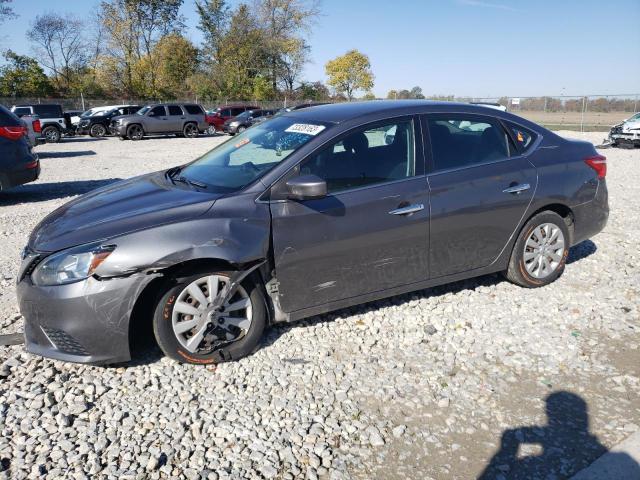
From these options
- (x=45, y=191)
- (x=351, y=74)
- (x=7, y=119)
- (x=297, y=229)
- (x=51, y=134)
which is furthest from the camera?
(x=351, y=74)

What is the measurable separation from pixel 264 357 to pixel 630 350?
2.66m

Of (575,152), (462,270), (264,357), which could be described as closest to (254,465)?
(264,357)

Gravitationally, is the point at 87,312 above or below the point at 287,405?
above

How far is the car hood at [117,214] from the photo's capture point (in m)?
3.27

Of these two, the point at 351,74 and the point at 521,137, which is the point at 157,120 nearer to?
the point at 521,137

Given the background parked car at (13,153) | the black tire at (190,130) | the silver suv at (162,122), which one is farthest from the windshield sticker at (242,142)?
the black tire at (190,130)

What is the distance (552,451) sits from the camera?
272cm

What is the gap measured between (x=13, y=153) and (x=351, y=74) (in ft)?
228

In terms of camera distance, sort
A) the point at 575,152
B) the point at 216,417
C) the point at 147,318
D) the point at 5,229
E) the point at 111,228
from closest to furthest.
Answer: the point at 216,417, the point at 111,228, the point at 147,318, the point at 575,152, the point at 5,229

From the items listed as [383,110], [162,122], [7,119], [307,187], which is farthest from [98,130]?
[307,187]

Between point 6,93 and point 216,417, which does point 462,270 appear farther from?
point 6,93

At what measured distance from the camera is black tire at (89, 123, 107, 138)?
2712 centimetres

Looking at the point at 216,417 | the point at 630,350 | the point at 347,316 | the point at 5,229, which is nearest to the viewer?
the point at 216,417

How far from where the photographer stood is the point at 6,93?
42531 millimetres
